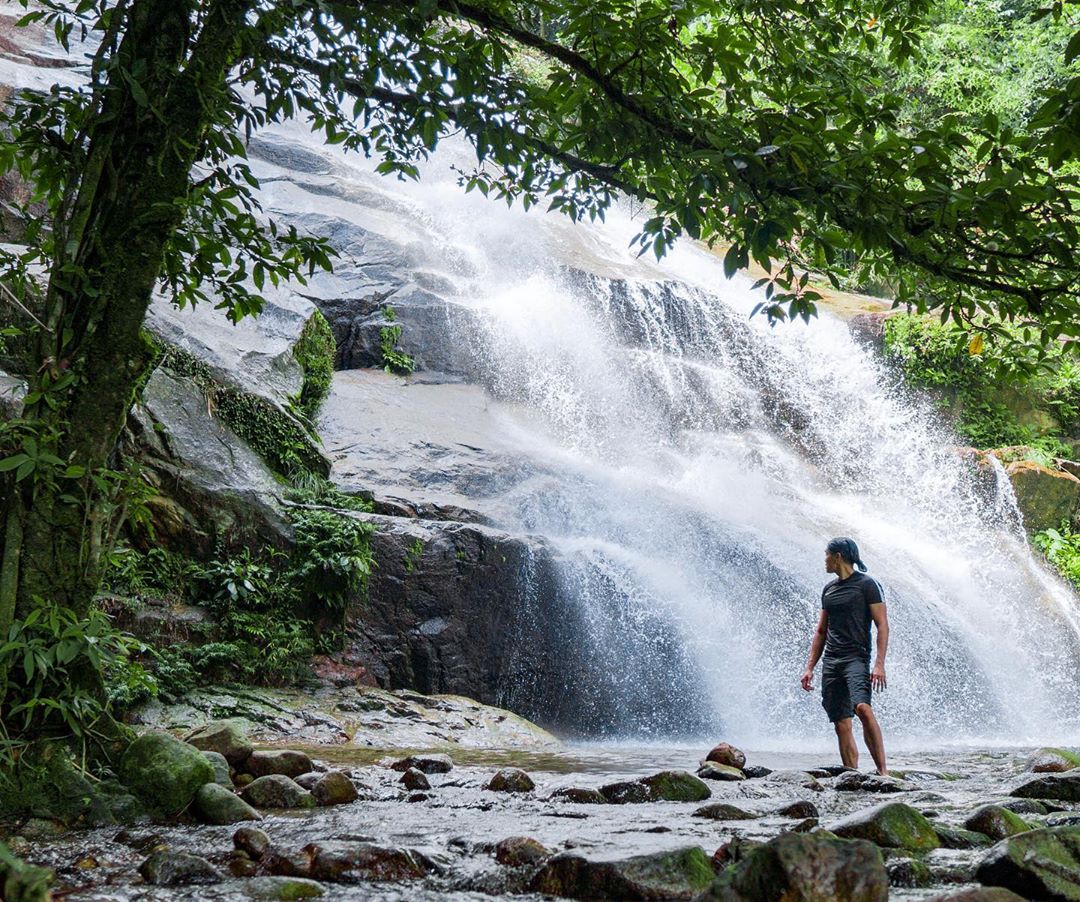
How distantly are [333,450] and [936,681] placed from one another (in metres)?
8.90

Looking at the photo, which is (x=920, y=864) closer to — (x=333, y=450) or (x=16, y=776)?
(x=16, y=776)

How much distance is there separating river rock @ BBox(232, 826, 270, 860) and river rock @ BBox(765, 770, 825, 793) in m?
3.52

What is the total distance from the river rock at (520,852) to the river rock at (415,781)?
2021 mm

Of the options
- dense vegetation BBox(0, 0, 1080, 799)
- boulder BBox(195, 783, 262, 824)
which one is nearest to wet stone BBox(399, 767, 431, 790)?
boulder BBox(195, 783, 262, 824)

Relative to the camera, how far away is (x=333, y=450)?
12.4 m

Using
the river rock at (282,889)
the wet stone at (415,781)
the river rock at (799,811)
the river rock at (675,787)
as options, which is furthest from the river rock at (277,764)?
the river rock at (799,811)

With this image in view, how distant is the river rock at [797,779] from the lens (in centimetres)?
570

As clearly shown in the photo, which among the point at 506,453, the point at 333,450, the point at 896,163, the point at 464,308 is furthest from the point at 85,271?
the point at 464,308

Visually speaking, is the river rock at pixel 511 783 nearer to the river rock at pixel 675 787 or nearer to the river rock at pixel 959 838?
the river rock at pixel 675 787

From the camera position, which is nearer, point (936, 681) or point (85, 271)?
point (85, 271)

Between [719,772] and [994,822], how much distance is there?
2433mm

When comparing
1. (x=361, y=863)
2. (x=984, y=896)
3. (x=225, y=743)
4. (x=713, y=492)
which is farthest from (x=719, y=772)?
(x=713, y=492)

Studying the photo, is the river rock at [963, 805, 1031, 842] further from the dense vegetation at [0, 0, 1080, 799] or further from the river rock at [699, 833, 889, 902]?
the dense vegetation at [0, 0, 1080, 799]

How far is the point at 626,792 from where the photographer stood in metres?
5.17
